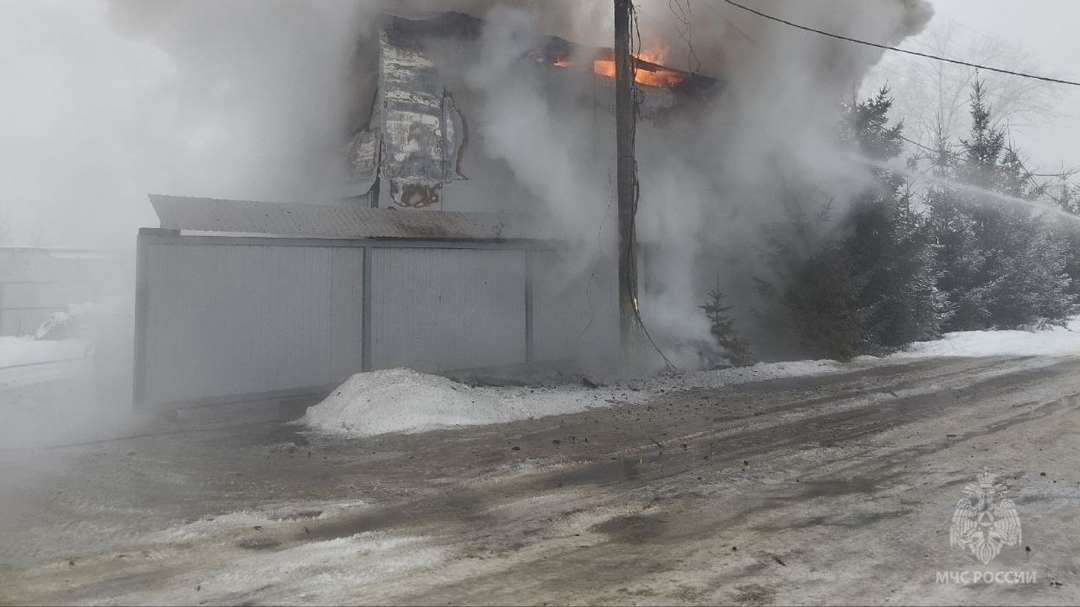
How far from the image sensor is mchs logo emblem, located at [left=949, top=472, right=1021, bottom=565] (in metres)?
4.24

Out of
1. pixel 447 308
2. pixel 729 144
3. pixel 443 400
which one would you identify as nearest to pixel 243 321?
pixel 443 400

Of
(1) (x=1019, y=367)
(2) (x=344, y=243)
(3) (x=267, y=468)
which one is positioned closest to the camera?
(3) (x=267, y=468)

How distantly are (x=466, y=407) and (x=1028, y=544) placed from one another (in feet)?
18.3

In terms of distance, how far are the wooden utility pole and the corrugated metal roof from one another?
1.61m

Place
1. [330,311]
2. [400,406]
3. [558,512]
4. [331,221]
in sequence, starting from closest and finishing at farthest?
[558,512] → [400,406] → [330,311] → [331,221]

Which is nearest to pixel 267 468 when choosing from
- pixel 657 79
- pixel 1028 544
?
pixel 1028 544

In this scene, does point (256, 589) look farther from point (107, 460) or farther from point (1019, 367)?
point (1019, 367)

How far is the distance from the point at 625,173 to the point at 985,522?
714 centimetres

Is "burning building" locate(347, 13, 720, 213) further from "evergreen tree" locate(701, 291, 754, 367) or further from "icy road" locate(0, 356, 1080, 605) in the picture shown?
"icy road" locate(0, 356, 1080, 605)

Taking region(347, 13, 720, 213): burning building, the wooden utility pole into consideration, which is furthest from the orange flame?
the wooden utility pole

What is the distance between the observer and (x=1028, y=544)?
4281mm

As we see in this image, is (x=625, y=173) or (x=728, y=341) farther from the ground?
(x=625, y=173)

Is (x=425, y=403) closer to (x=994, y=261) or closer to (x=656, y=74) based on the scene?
(x=656, y=74)

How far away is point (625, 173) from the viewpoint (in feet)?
35.1
